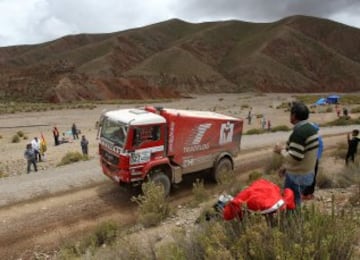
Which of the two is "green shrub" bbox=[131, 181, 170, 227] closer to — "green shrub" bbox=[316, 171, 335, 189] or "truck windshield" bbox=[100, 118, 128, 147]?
"truck windshield" bbox=[100, 118, 128, 147]

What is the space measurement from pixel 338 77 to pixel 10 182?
139m

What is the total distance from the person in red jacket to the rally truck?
5768 mm

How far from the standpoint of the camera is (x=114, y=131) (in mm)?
10500

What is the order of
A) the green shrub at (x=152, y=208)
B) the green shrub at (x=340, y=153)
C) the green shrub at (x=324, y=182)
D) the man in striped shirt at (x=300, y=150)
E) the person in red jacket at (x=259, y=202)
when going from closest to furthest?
the person in red jacket at (x=259, y=202) < the man in striped shirt at (x=300, y=150) < the green shrub at (x=152, y=208) < the green shrub at (x=324, y=182) < the green shrub at (x=340, y=153)

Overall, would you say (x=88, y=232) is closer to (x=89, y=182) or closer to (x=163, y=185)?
(x=163, y=185)

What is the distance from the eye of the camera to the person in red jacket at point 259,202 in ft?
14.0

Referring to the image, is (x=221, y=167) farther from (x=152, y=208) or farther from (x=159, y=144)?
(x=152, y=208)

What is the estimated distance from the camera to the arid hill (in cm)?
8262

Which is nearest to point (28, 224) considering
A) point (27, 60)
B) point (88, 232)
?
point (88, 232)

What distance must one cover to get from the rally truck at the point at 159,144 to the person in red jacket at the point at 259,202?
18.9 ft

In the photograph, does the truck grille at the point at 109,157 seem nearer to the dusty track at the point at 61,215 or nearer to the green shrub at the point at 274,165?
the dusty track at the point at 61,215

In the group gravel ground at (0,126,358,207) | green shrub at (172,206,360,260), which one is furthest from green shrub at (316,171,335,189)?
gravel ground at (0,126,358,207)

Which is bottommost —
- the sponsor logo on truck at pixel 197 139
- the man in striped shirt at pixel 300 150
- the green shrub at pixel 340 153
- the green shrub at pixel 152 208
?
the green shrub at pixel 152 208

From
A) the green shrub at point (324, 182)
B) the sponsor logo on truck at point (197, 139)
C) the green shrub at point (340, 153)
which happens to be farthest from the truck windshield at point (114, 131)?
the green shrub at point (340, 153)
